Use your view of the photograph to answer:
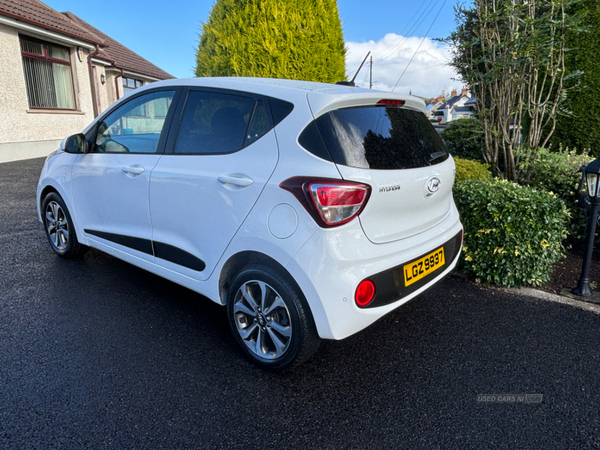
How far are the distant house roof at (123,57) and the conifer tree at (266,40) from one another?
40.7 feet

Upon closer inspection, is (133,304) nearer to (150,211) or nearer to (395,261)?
(150,211)

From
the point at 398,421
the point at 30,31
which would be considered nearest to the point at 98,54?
the point at 30,31

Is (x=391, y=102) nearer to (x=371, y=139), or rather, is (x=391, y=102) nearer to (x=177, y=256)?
(x=371, y=139)

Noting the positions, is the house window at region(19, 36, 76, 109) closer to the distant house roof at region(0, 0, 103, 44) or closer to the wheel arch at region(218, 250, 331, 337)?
the distant house roof at region(0, 0, 103, 44)

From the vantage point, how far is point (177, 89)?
3.06 meters

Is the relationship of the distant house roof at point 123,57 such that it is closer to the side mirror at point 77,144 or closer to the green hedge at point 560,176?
the side mirror at point 77,144

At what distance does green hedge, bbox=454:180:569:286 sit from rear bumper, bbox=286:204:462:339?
1.66 metres

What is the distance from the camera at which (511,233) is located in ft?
11.7

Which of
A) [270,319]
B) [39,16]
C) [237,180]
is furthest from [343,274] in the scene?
[39,16]

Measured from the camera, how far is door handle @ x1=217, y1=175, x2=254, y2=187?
241 cm

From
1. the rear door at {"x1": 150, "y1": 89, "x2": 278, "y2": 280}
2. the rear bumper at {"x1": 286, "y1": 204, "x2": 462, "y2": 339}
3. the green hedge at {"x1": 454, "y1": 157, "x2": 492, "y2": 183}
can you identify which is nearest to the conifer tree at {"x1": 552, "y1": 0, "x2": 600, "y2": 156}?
the green hedge at {"x1": 454, "y1": 157, "x2": 492, "y2": 183}

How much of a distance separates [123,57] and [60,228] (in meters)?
18.1

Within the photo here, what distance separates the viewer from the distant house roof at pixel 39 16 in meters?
10.8

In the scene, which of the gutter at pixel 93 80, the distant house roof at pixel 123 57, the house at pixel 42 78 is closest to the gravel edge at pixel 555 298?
the house at pixel 42 78
